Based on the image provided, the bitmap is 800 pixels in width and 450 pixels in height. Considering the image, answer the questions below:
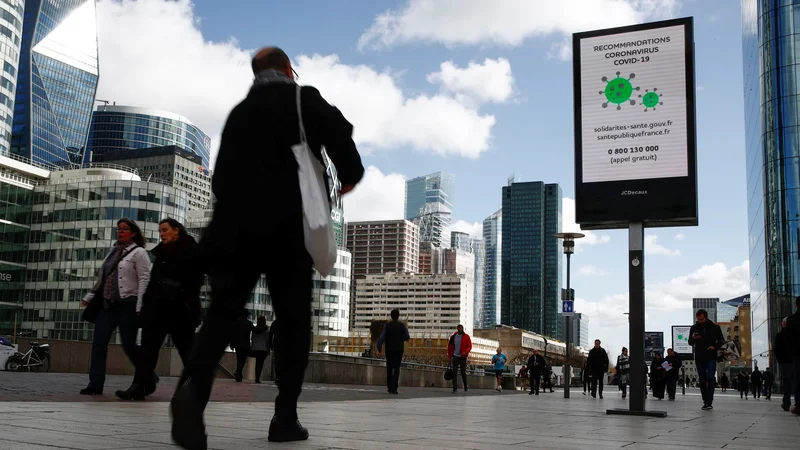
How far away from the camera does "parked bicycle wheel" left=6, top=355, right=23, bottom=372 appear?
57.1 feet

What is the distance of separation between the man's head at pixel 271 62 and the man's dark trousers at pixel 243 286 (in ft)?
2.99

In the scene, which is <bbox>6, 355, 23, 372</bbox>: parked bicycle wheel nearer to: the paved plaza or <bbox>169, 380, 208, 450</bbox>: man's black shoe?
the paved plaza

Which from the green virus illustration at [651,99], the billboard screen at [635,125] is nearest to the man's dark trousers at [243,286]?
the billboard screen at [635,125]

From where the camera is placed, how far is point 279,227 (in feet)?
11.5

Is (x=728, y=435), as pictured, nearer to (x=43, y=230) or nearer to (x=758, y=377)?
(x=758, y=377)

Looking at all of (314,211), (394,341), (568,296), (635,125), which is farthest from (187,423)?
(568,296)

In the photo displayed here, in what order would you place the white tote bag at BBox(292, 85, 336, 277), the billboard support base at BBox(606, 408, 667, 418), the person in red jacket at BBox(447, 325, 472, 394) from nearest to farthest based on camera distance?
1. the white tote bag at BBox(292, 85, 336, 277)
2. the billboard support base at BBox(606, 408, 667, 418)
3. the person in red jacket at BBox(447, 325, 472, 394)

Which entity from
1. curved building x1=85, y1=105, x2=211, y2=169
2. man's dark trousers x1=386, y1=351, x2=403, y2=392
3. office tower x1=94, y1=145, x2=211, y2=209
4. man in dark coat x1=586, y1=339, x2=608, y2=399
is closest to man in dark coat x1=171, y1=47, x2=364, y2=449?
man's dark trousers x1=386, y1=351, x2=403, y2=392

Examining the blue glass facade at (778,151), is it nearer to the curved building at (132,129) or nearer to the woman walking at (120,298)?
the woman walking at (120,298)

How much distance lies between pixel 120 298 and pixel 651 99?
24.9ft

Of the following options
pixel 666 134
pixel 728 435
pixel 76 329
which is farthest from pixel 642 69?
pixel 76 329

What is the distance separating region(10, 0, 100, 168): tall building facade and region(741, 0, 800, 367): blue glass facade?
102m

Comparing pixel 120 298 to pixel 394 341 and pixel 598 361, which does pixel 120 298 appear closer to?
pixel 394 341

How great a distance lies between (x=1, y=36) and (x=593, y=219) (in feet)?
374
